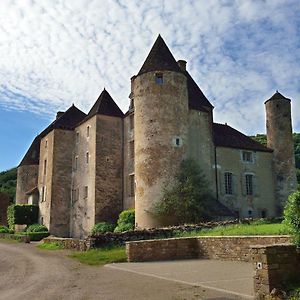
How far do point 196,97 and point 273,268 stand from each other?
2906 centimetres

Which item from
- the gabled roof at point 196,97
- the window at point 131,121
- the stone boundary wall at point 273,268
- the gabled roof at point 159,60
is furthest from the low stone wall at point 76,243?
the gabled roof at point 196,97

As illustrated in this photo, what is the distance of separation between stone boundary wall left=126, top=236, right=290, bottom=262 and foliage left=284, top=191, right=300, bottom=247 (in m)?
5.89

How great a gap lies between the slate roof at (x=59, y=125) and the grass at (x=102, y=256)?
74.8 feet

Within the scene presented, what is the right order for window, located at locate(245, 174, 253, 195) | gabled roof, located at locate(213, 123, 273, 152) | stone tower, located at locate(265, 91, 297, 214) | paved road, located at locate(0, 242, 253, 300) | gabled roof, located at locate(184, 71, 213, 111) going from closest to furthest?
paved road, located at locate(0, 242, 253, 300) → gabled roof, located at locate(184, 71, 213, 111) → window, located at locate(245, 174, 253, 195) → gabled roof, located at locate(213, 123, 273, 152) → stone tower, located at locate(265, 91, 297, 214)

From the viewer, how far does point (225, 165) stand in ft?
114

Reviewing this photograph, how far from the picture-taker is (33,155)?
161 feet

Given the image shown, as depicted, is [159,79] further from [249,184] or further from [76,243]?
[76,243]

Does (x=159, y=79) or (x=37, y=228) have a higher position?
(x=159, y=79)

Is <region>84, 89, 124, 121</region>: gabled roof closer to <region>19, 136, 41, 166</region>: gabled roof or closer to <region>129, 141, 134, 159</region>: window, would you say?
<region>129, 141, 134, 159</region>: window

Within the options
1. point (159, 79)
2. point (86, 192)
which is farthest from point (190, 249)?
point (86, 192)

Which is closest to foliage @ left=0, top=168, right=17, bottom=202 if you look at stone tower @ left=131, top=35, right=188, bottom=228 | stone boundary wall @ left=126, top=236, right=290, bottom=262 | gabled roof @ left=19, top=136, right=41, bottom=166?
gabled roof @ left=19, top=136, right=41, bottom=166

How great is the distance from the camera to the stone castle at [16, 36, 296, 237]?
101 feet

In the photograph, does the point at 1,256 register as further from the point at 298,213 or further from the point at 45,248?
the point at 298,213

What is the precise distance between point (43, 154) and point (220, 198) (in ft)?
63.1
